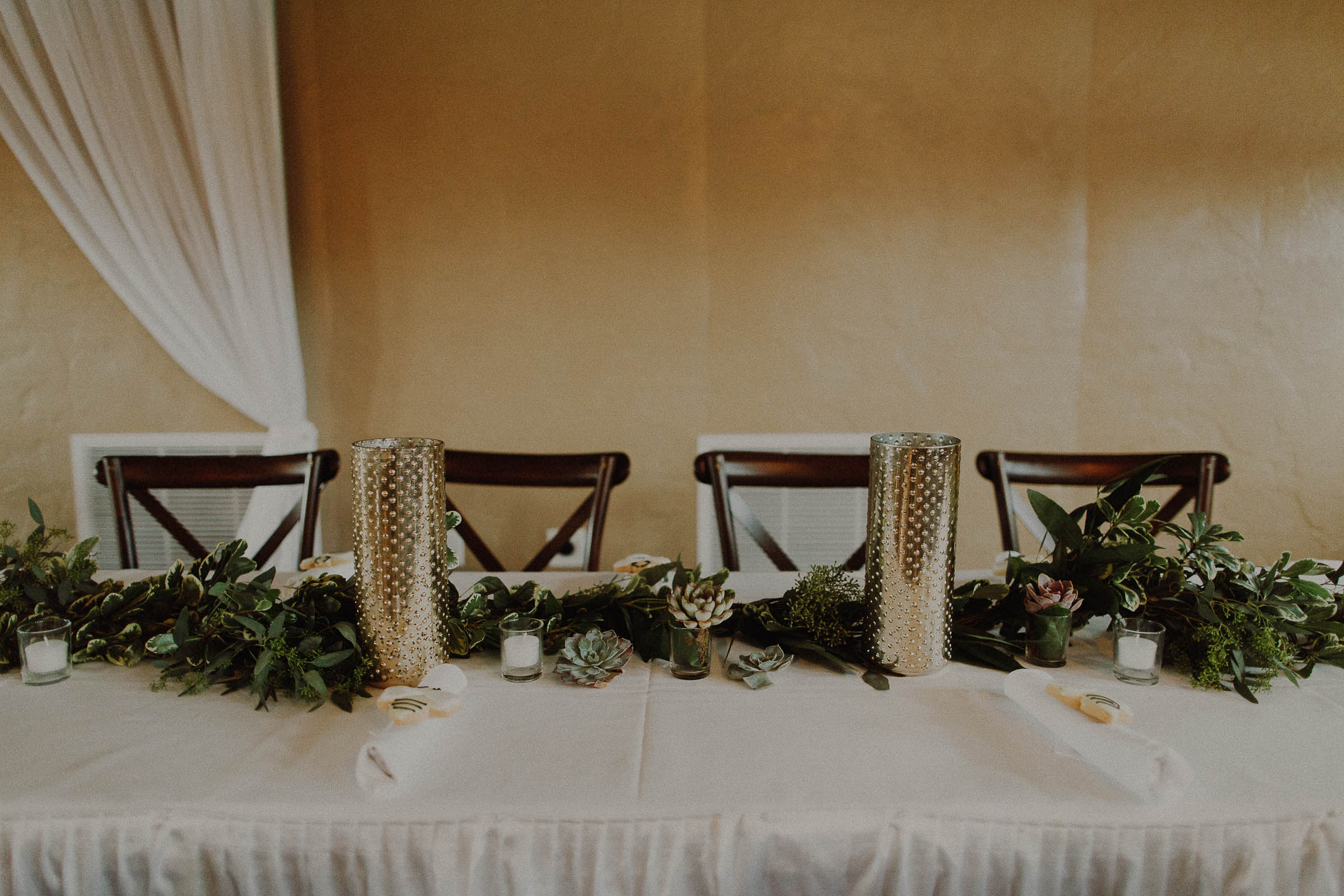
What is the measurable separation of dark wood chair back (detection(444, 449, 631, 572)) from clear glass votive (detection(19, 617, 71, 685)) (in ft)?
2.57

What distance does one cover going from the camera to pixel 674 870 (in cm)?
61

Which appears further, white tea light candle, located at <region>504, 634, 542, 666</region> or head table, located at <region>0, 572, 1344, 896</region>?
white tea light candle, located at <region>504, 634, 542, 666</region>

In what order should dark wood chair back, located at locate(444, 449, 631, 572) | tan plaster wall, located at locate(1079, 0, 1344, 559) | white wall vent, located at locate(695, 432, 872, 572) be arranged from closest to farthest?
1. dark wood chair back, located at locate(444, 449, 631, 572)
2. tan plaster wall, located at locate(1079, 0, 1344, 559)
3. white wall vent, located at locate(695, 432, 872, 572)

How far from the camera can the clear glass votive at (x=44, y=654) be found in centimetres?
87

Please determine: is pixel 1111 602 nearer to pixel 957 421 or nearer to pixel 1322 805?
pixel 1322 805

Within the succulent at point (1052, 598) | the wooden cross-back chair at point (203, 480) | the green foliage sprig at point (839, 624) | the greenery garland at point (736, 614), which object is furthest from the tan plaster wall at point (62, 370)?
the succulent at point (1052, 598)

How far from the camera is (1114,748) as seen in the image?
0.67 meters

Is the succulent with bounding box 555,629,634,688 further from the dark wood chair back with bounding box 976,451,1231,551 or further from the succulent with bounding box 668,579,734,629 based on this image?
the dark wood chair back with bounding box 976,451,1231,551

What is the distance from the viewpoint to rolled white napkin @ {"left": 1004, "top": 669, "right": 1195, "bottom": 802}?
63 centimetres

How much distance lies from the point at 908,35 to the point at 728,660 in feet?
6.74

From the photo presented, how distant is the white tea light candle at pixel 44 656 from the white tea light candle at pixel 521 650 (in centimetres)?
49

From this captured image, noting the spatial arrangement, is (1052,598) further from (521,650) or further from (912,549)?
(521,650)

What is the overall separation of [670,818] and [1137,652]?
57cm

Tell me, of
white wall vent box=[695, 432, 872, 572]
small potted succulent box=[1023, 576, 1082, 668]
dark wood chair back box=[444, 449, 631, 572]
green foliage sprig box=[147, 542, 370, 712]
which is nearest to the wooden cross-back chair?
dark wood chair back box=[444, 449, 631, 572]
